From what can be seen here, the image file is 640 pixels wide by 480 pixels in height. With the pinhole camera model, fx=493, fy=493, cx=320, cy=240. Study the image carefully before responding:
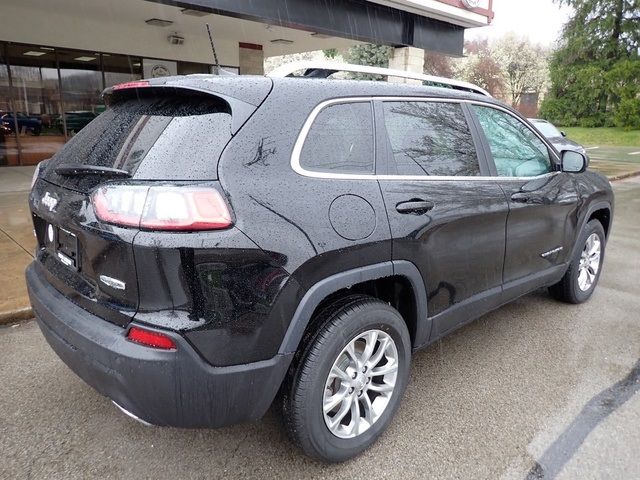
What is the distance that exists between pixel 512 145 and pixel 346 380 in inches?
83.3

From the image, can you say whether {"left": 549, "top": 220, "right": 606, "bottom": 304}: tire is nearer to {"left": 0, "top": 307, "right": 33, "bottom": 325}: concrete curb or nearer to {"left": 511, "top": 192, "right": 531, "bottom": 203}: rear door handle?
{"left": 511, "top": 192, "right": 531, "bottom": 203}: rear door handle

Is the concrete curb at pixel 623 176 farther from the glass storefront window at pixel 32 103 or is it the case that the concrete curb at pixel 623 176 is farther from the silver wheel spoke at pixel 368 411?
the glass storefront window at pixel 32 103

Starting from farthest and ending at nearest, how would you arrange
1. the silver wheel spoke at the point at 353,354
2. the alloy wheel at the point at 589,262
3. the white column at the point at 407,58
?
the white column at the point at 407,58
the alloy wheel at the point at 589,262
the silver wheel spoke at the point at 353,354

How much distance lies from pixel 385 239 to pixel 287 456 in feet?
3.83

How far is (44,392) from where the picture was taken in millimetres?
2922

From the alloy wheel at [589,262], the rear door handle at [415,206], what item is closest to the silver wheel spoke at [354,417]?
the rear door handle at [415,206]

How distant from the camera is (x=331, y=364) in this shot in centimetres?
219

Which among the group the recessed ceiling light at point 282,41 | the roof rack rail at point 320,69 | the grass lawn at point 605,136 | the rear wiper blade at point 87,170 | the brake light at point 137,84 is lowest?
the grass lawn at point 605,136

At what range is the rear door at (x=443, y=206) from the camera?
248cm

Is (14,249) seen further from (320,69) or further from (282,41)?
(282,41)

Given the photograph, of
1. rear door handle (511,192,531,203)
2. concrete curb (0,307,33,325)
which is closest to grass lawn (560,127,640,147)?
rear door handle (511,192,531,203)

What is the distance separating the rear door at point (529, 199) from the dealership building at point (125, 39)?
639cm

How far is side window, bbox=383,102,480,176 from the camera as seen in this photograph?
8.41ft

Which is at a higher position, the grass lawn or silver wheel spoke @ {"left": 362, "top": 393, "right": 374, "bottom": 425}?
the grass lawn
